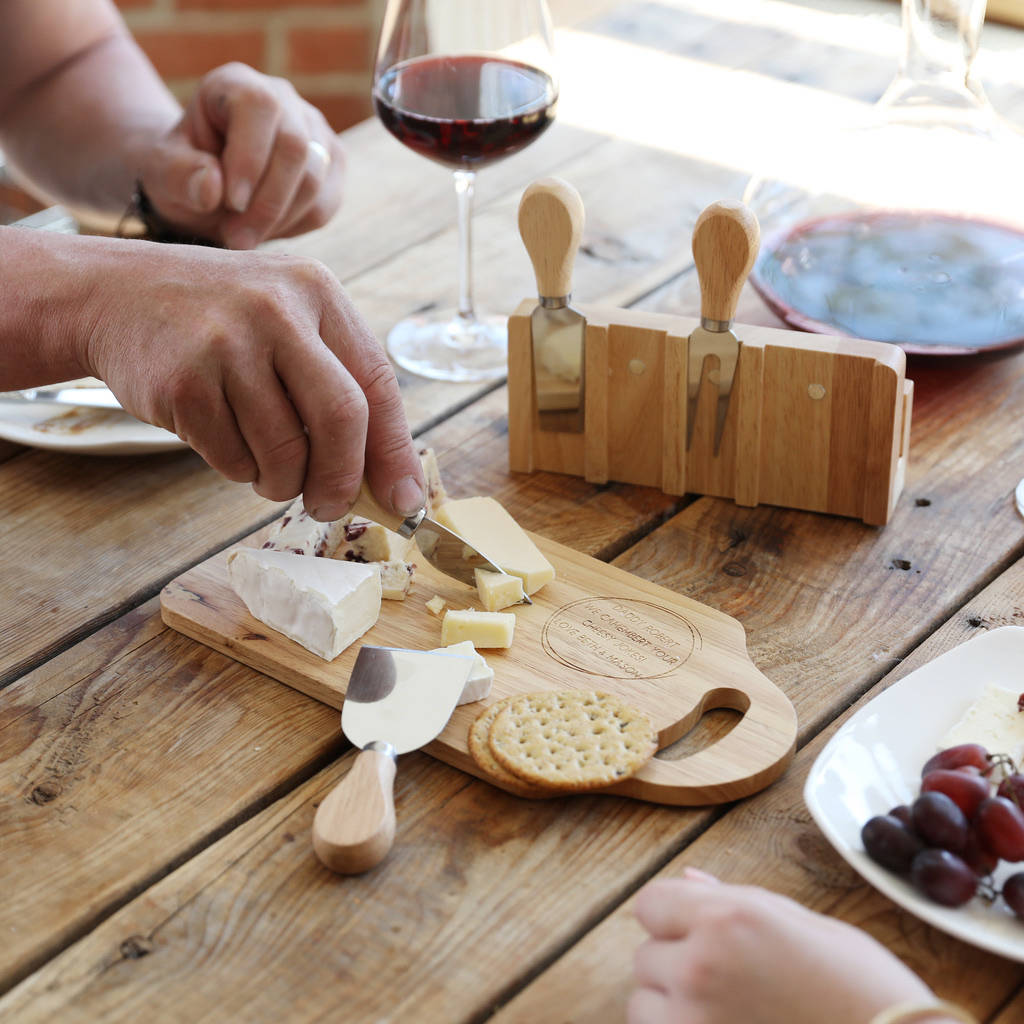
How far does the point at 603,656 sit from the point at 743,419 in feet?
0.87

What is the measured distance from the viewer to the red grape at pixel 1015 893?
26.1 inches

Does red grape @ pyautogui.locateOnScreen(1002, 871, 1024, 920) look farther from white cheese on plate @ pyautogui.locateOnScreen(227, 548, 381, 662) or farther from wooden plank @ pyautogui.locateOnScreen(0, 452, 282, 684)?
wooden plank @ pyautogui.locateOnScreen(0, 452, 282, 684)

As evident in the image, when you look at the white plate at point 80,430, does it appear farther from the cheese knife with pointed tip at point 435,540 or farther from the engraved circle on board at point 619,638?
the engraved circle on board at point 619,638

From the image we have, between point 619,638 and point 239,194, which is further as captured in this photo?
point 239,194

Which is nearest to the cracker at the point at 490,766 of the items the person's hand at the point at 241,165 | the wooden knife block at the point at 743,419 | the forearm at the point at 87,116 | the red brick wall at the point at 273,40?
the wooden knife block at the point at 743,419

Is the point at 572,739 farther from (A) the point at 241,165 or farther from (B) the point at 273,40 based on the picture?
(B) the point at 273,40

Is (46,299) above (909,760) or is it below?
above

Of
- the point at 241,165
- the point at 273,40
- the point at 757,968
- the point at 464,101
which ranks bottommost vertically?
the point at 273,40

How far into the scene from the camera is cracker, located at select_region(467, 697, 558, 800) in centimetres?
79

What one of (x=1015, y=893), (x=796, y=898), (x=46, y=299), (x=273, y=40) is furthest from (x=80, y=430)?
(x=273, y=40)

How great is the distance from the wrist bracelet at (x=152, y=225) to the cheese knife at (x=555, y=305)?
1.47 feet

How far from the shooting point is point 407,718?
830 millimetres

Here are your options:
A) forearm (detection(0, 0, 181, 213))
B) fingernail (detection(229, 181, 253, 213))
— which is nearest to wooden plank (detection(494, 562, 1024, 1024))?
fingernail (detection(229, 181, 253, 213))

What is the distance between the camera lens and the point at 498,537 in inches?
39.6
